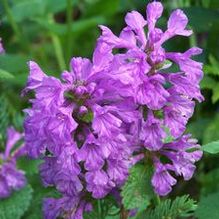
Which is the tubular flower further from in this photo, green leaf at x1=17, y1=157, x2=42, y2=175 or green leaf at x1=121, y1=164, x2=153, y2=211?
green leaf at x1=17, y1=157, x2=42, y2=175

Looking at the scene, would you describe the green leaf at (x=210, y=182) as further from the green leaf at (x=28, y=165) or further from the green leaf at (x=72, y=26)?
the green leaf at (x=72, y=26)

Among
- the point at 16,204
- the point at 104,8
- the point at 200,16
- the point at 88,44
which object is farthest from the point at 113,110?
the point at 88,44

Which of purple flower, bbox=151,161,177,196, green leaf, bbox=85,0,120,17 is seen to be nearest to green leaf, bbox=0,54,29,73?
green leaf, bbox=85,0,120,17

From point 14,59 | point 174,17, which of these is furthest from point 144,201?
point 14,59

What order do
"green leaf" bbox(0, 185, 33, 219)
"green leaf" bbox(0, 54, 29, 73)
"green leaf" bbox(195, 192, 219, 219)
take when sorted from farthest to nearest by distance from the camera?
"green leaf" bbox(0, 54, 29, 73) < "green leaf" bbox(0, 185, 33, 219) < "green leaf" bbox(195, 192, 219, 219)

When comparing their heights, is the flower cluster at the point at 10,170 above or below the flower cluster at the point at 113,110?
below

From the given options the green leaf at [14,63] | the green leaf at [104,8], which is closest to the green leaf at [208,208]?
the green leaf at [14,63]
